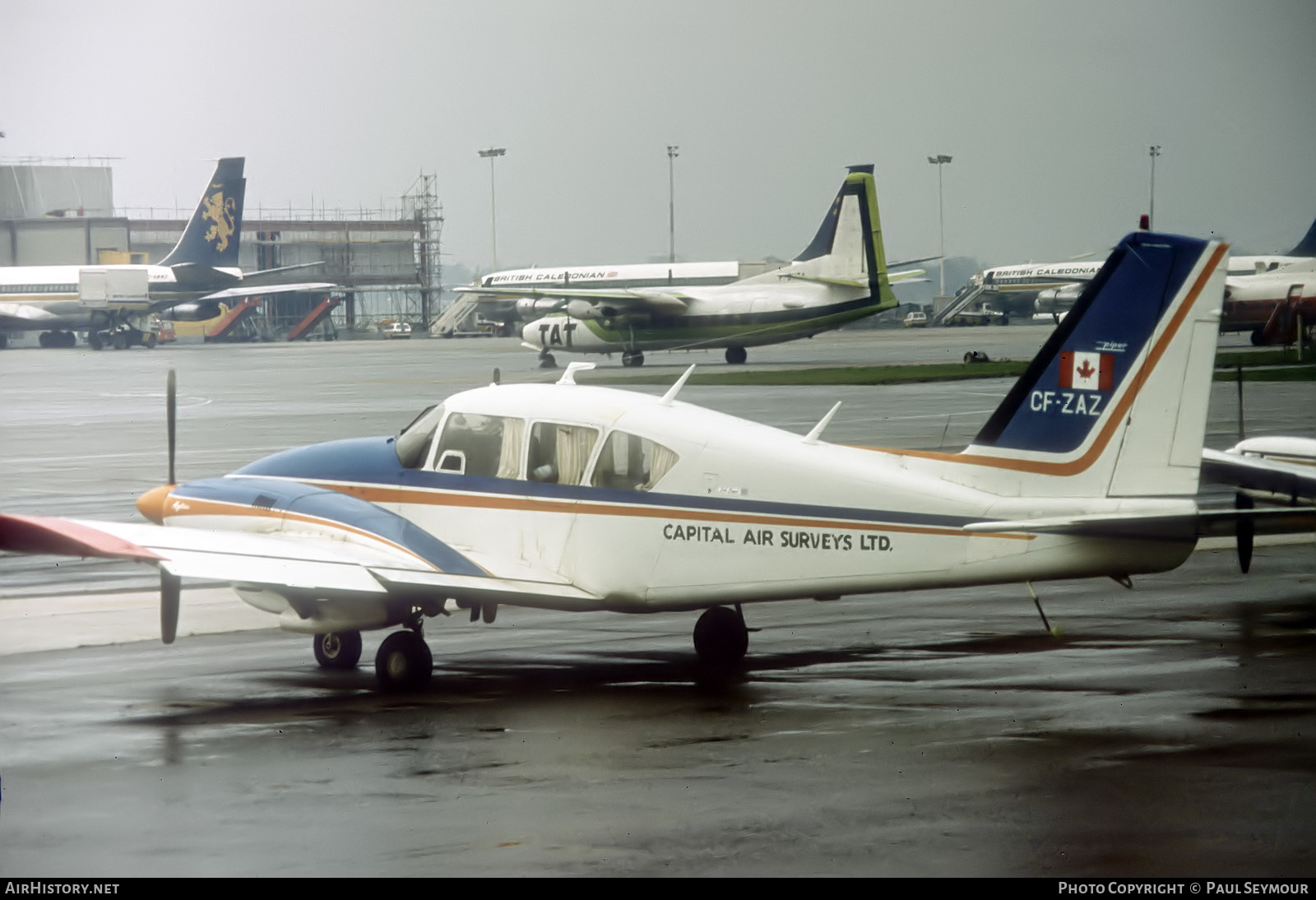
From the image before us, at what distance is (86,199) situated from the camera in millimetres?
95500

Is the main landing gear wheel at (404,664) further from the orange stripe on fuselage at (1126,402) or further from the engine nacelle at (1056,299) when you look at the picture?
the engine nacelle at (1056,299)

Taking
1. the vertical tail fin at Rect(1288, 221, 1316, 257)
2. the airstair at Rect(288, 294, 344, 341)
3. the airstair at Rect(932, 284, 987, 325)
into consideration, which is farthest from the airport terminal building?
the vertical tail fin at Rect(1288, 221, 1316, 257)

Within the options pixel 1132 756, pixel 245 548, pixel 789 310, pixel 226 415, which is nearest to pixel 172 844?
pixel 245 548

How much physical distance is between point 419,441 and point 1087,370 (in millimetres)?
5656

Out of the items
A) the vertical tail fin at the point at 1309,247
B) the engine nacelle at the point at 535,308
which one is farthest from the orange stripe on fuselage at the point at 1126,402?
the engine nacelle at the point at 535,308

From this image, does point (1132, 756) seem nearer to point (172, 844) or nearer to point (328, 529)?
point (172, 844)

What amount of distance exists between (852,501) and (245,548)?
478cm

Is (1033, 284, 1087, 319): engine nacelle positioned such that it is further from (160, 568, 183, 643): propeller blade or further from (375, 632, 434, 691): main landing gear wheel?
(160, 568, 183, 643): propeller blade

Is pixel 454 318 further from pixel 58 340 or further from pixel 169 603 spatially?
pixel 169 603

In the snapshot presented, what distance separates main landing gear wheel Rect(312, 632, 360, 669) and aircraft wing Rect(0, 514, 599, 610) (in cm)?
107

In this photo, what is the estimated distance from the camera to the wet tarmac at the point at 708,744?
7695mm

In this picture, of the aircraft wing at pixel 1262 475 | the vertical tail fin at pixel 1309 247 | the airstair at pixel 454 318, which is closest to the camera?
the aircraft wing at pixel 1262 475

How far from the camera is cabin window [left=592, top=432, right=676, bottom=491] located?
1234cm

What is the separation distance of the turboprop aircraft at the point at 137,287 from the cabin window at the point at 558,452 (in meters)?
88.4
